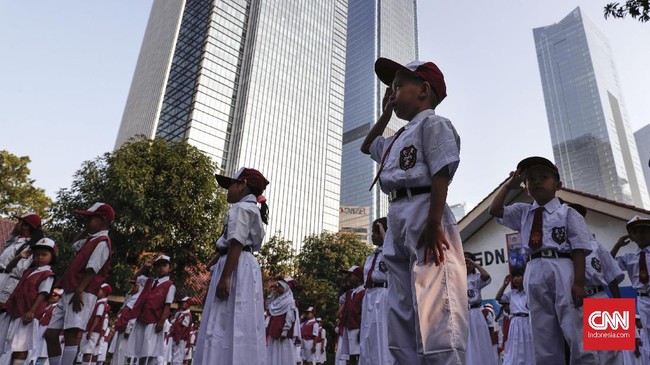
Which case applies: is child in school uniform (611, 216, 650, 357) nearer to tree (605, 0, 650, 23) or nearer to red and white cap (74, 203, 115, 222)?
tree (605, 0, 650, 23)

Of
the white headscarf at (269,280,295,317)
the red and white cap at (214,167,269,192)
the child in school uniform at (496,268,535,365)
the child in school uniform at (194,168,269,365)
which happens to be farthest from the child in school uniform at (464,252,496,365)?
the white headscarf at (269,280,295,317)

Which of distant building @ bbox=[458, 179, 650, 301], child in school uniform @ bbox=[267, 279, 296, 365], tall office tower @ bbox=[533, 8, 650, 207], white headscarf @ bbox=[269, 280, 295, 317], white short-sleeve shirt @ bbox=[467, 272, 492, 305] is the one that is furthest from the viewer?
tall office tower @ bbox=[533, 8, 650, 207]

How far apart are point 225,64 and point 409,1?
361 ft

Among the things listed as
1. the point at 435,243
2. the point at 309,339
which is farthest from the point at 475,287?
the point at 309,339

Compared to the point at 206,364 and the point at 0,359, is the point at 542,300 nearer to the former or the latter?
the point at 206,364

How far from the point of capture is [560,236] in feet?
13.9

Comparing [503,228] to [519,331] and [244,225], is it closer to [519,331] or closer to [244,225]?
[519,331]

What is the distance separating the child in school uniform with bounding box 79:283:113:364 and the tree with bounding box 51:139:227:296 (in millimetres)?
8185

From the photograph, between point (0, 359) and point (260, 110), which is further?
point (260, 110)

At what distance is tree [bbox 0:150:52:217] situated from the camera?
28.3 meters

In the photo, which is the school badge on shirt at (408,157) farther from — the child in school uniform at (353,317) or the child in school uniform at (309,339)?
the child in school uniform at (309,339)

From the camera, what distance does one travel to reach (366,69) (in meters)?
142

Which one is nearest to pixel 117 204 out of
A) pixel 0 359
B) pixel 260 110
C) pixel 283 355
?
pixel 283 355

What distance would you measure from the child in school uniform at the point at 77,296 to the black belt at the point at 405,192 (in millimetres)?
4365
